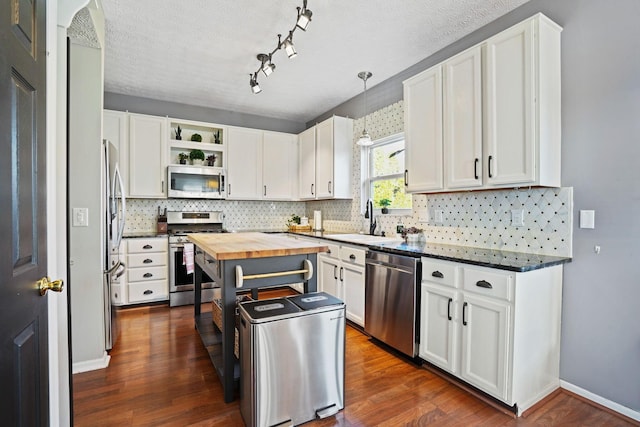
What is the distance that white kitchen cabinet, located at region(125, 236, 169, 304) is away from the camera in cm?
380

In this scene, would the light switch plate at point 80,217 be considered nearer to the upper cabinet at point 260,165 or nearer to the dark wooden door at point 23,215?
the dark wooden door at point 23,215

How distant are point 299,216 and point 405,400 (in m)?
3.69

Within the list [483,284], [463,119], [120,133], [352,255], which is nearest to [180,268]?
[120,133]

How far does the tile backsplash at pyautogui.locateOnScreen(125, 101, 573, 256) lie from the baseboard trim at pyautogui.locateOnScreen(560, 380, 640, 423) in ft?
2.85

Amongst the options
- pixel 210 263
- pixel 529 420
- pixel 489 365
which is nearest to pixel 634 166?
pixel 489 365

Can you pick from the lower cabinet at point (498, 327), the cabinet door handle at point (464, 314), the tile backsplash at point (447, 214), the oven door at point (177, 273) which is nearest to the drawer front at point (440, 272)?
the lower cabinet at point (498, 327)

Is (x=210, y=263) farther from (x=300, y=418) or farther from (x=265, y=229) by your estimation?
(x=265, y=229)

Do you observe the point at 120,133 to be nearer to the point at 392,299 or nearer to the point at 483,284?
the point at 392,299

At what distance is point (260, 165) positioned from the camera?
487cm

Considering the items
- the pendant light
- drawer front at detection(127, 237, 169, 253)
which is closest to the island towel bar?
the pendant light

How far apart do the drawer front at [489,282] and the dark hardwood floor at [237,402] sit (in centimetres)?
70

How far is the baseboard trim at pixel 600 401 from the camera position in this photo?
1872 mm

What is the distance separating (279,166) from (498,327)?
3.79 meters

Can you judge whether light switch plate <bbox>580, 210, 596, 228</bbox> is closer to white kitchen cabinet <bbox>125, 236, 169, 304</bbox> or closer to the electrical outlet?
the electrical outlet
